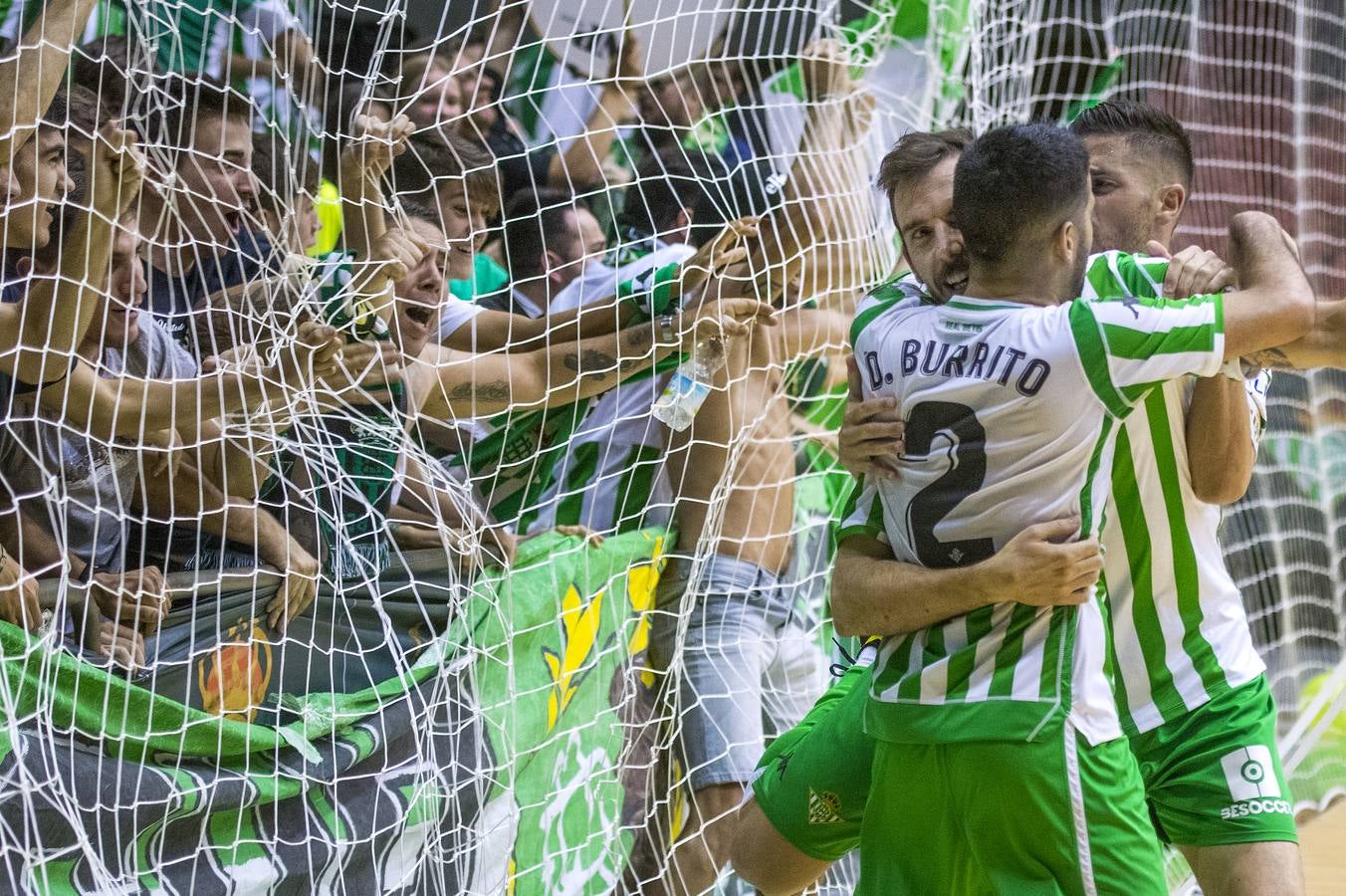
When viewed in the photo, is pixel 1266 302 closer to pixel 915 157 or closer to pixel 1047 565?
pixel 1047 565

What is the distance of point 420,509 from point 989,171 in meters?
1.65

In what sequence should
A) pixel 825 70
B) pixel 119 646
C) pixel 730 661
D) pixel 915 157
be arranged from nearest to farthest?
pixel 915 157 < pixel 119 646 < pixel 730 661 < pixel 825 70

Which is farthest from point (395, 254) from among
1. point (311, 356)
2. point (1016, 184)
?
point (1016, 184)

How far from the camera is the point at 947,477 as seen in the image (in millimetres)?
2166

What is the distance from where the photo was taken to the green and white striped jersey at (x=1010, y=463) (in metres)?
2.05

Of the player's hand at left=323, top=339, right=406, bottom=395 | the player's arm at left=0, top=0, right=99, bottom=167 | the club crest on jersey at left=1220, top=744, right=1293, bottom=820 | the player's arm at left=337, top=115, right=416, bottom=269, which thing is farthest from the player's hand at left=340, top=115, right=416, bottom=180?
the club crest on jersey at left=1220, top=744, right=1293, bottom=820

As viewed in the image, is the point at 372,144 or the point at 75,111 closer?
the point at 75,111

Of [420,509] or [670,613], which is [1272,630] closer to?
[670,613]

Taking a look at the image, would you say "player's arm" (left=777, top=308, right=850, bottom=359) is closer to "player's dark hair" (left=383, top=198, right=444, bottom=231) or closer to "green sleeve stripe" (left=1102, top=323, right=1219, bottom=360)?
"player's dark hair" (left=383, top=198, right=444, bottom=231)

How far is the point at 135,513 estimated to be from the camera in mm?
2928

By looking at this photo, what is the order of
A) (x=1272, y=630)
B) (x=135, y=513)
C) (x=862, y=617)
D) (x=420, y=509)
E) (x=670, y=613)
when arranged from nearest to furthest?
1. (x=862, y=617)
2. (x=135, y=513)
3. (x=420, y=509)
4. (x=670, y=613)
5. (x=1272, y=630)

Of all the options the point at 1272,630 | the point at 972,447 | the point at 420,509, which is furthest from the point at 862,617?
the point at 1272,630

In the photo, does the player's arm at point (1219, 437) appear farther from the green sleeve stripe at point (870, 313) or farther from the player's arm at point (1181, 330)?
the green sleeve stripe at point (870, 313)

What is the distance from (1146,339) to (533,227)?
207 cm
